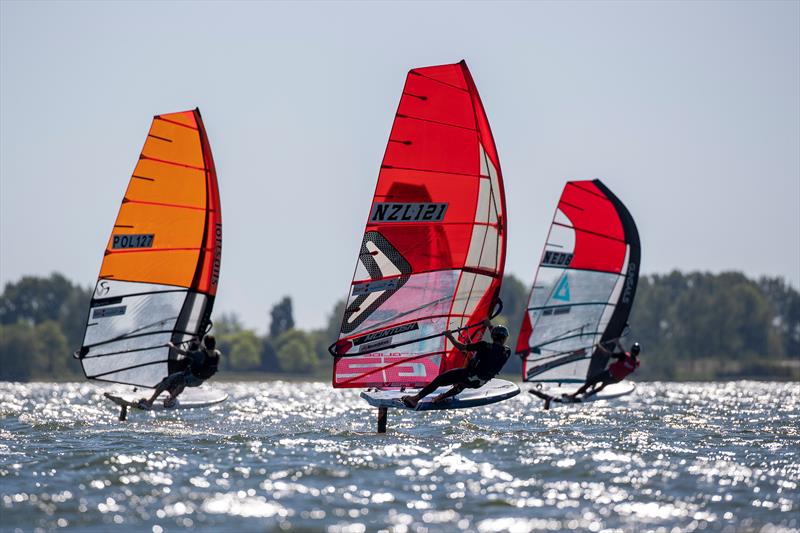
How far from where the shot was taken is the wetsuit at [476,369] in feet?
45.4

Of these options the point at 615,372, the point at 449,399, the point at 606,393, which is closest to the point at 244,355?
the point at 606,393

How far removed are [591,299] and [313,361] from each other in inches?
3684

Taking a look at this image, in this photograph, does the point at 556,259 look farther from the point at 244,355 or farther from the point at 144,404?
the point at 244,355

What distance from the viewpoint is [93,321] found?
1816 centimetres

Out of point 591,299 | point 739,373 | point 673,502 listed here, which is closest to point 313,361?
point 739,373

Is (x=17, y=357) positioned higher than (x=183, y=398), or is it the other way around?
(x=183, y=398)

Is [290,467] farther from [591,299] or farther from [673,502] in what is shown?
[591,299]

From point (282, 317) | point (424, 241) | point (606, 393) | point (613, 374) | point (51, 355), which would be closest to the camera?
point (424, 241)

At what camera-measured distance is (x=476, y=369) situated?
13.9 m

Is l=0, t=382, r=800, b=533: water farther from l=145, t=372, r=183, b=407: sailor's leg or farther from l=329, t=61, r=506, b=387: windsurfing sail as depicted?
l=329, t=61, r=506, b=387: windsurfing sail

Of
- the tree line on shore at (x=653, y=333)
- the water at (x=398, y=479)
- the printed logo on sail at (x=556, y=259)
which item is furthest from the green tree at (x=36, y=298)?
the water at (x=398, y=479)

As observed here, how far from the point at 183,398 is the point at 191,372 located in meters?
0.95

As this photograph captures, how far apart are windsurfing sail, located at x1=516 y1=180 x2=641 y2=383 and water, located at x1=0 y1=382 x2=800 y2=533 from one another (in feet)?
26.0

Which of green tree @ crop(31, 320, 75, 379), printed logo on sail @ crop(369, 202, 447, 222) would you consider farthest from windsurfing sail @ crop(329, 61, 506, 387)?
green tree @ crop(31, 320, 75, 379)
